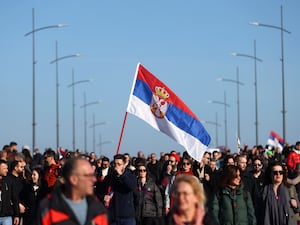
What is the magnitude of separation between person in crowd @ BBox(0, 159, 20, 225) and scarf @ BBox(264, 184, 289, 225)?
4705 millimetres

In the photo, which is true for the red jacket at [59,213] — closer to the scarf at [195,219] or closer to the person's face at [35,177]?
the scarf at [195,219]

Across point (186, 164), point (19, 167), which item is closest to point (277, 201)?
point (186, 164)

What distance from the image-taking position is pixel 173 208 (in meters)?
7.11

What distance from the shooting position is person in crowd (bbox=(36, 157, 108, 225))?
7.07 metres

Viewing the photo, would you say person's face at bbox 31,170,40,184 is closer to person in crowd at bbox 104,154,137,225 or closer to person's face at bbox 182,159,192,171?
person's face at bbox 182,159,192,171

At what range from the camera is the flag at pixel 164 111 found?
16.3m

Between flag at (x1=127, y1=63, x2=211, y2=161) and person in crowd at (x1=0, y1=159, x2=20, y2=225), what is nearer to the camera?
person in crowd at (x1=0, y1=159, x2=20, y2=225)

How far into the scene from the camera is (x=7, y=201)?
15.6 meters

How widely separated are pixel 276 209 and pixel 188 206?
6.01 meters

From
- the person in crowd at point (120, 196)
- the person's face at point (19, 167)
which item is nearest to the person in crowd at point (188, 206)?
the person in crowd at point (120, 196)

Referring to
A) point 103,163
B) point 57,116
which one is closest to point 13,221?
point 103,163

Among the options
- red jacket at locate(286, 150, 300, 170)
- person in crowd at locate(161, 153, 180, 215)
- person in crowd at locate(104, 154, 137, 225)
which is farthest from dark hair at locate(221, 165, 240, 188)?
red jacket at locate(286, 150, 300, 170)

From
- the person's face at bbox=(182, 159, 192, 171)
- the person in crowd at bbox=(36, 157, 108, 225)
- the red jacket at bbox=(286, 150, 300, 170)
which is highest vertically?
the red jacket at bbox=(286, 150, 300, 170)

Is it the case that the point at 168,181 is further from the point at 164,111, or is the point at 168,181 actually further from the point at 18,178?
the point at 18,178
